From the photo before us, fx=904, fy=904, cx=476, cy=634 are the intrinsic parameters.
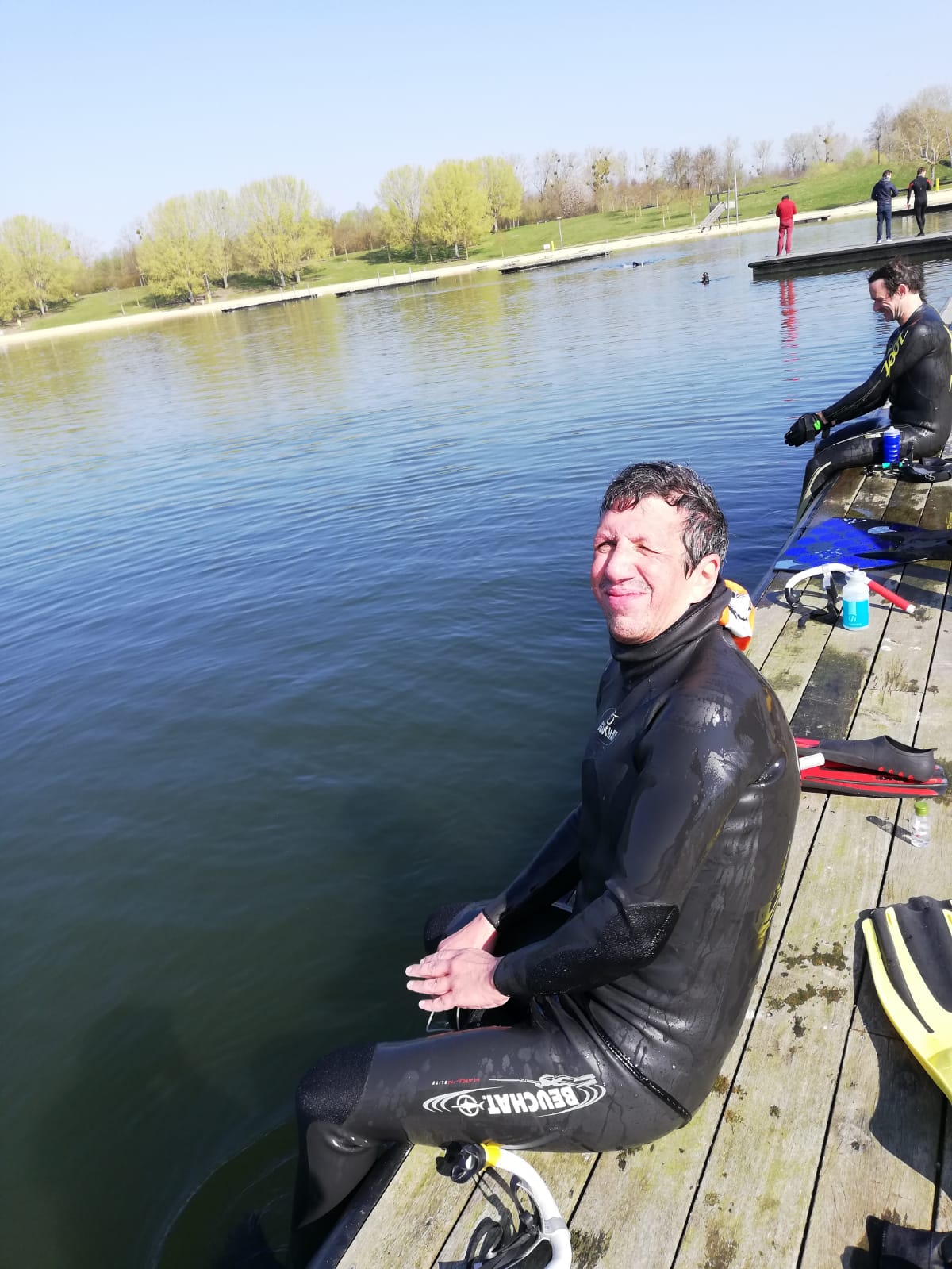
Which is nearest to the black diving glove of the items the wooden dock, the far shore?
the wooden dock

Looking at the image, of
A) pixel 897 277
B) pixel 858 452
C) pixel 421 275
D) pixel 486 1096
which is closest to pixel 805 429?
pixel 858 452

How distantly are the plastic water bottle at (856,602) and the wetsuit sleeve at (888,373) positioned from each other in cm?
404

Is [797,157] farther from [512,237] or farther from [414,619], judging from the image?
[414,619]

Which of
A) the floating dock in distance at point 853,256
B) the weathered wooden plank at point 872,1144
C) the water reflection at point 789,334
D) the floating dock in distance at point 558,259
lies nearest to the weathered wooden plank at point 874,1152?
the weathered wooden plank at point 872,1144

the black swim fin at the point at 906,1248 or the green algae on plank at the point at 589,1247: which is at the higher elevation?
the black swim fin at the point at 906,1248

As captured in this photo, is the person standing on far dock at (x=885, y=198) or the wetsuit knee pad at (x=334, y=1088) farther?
the person standing on far dock at (x=885, y=198)

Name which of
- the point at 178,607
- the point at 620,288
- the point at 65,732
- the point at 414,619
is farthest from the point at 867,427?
the point at 620,288

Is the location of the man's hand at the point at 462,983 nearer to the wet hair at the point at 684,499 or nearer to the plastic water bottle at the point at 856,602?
the wet hair at the point at 684,499

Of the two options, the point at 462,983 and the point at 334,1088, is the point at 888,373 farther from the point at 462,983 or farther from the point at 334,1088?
the point at 334,1088

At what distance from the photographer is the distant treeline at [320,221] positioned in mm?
107500

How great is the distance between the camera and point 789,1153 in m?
2.77

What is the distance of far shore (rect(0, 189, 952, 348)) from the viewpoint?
73.0m

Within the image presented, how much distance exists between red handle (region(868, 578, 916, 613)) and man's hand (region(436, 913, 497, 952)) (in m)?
4.51

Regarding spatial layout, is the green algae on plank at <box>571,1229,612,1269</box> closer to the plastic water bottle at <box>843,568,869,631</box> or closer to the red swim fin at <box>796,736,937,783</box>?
the red swim fin at <box>796,736,937,783</box>
